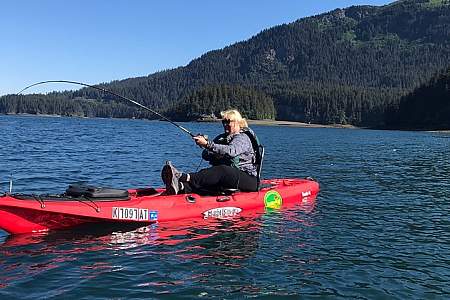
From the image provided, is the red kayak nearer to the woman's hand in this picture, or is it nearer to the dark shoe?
the dark shoe

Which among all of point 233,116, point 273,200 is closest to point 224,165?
point 233,116

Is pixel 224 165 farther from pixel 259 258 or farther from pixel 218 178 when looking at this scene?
pixel 259 258

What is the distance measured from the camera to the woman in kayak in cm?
1288

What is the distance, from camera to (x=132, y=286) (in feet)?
26.8

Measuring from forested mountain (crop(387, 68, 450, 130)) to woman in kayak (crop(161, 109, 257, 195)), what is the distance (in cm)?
13070

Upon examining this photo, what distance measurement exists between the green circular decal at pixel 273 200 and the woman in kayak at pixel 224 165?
1.55 metres

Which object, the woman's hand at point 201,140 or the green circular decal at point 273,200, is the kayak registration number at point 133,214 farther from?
the green circular decal at point 273,200

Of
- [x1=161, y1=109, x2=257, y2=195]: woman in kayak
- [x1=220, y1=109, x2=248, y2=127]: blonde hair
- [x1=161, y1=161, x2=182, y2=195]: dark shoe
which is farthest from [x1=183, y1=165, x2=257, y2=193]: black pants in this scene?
[x1=220, y1=109, x2=248, y2=127]: blonde hair

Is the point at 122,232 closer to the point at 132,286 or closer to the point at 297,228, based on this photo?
the point at 132,286

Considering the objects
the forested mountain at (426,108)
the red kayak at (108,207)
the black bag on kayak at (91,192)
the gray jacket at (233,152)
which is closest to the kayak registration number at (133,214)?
the red kayak at (108,207)

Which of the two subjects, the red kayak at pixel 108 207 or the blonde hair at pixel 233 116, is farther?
the blonde hair at pixel 233 116

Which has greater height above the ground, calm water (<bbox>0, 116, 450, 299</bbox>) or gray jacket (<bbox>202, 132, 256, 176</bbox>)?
gray jacket (<bbox>202, 132, 256, 176</bbox>)

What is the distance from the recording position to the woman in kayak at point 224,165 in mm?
12883

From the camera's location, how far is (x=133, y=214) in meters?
11.7
